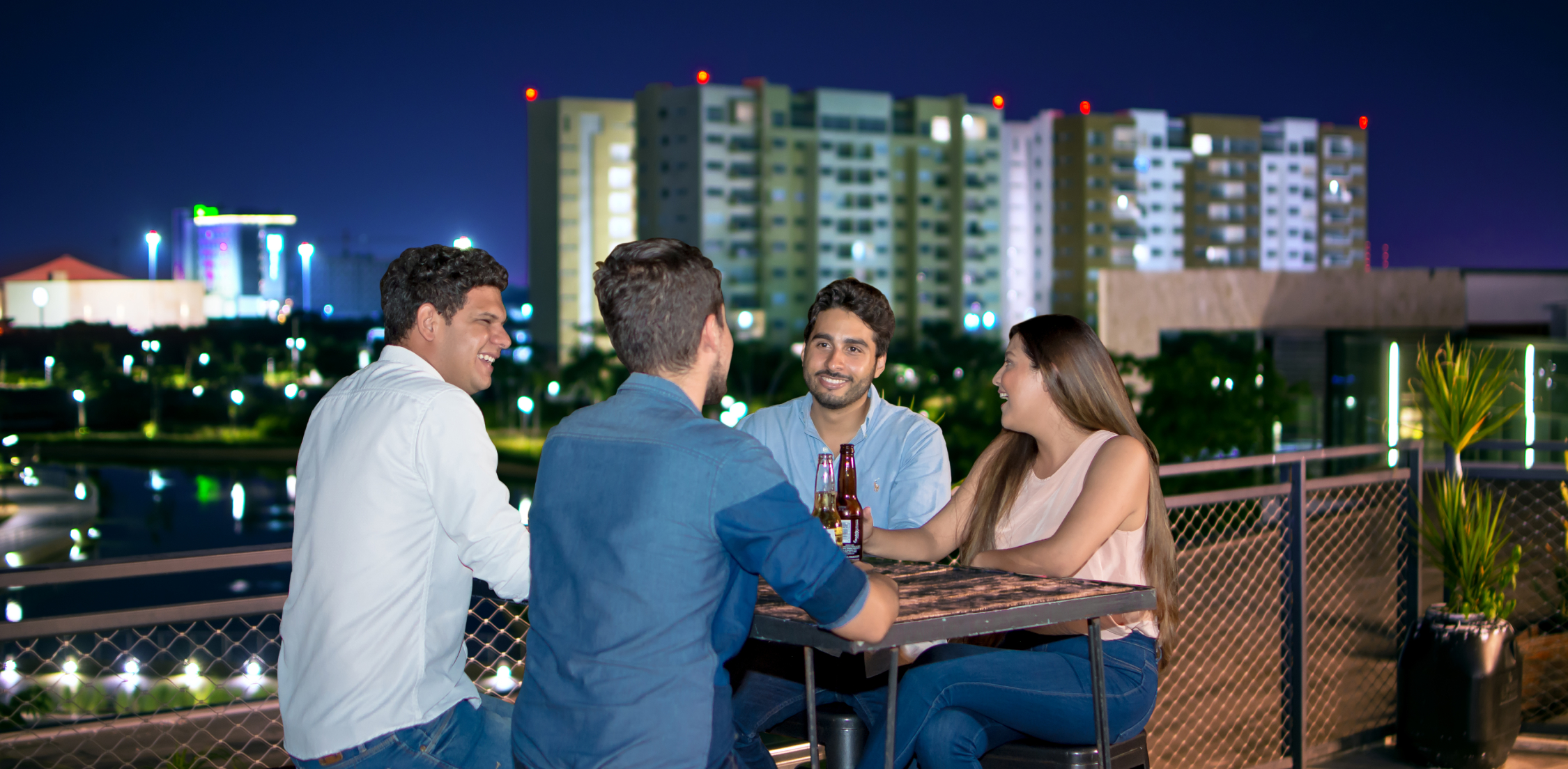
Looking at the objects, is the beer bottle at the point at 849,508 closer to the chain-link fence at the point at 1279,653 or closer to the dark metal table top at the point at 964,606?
the dark metal table top at the point at 964,606

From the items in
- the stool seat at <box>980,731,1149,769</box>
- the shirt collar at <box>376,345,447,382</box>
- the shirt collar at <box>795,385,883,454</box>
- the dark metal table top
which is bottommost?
the stool seat at <box>980,731,1149,769</box>

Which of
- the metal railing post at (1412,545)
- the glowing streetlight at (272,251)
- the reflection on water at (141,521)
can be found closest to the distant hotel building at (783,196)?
the reflection on water at (141,521)

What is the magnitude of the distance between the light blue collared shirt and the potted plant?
2171mm

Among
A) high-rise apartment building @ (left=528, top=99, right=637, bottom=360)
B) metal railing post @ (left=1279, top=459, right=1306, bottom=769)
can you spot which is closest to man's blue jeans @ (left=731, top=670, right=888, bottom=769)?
metal railing post @ (left=1279, top=459, right=1306, bottom=769)

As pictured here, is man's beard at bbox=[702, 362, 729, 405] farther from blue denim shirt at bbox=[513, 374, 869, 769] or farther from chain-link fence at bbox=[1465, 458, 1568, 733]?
chain-link fence at bbox=[1465, 458, 1568, 733]

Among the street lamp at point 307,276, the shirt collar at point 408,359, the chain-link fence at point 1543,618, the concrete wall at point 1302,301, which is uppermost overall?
the street lamp at point 307,276

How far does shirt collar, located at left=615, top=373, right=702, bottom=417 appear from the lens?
A: 72.7 inches

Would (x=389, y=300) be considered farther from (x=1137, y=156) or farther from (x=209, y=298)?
(x=209, y=298)

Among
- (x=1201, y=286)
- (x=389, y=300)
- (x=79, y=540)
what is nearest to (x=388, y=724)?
(x=389, y=300)

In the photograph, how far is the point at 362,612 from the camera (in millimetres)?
2092

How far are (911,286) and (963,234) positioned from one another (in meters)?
5.43

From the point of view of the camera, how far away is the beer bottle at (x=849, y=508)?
8.75ft

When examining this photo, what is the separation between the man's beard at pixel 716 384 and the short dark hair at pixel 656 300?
58mm

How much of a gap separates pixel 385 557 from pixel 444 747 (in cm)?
35
